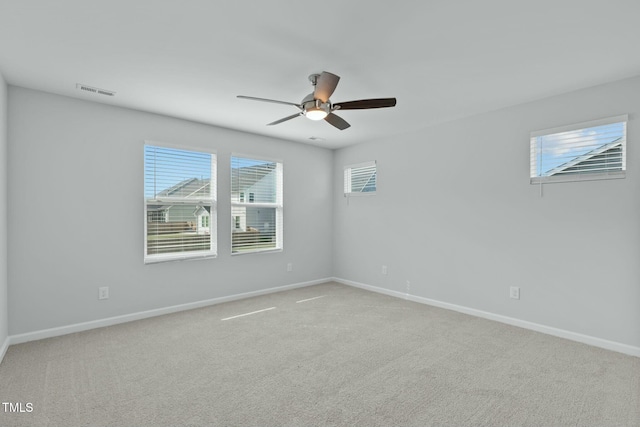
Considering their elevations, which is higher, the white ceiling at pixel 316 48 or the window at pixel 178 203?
the white ceiling at pixel 316 48

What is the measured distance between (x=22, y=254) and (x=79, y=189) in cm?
79

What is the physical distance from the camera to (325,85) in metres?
2.41

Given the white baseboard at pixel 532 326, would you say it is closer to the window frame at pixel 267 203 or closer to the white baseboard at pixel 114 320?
the window frame at pixel 267 203

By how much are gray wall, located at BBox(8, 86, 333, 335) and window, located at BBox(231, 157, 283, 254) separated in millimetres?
181

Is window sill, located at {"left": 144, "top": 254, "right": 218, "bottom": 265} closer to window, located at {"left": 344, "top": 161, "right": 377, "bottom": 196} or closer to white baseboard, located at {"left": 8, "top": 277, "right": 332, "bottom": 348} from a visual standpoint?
white baseboard, located at {"left": 8, "top": 277, "right": 332, "bottom": 348}

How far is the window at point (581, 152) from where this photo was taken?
2.97 metres

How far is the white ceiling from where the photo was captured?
195 cm

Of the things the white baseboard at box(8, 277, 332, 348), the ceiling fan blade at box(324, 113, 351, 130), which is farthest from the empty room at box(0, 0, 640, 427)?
the ceiling fan blade at box(324, 113, 351, 130)

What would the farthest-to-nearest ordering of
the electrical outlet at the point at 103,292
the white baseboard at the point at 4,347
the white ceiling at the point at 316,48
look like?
1. the electrical outlet at the point at 103,292
2. the white baseboard at the point at 4,347
3. the white ceiling at the point at 316,48

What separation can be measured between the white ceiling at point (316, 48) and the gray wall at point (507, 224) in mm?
479

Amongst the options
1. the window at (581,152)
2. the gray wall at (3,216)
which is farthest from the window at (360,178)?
the gray wall at (3,216)

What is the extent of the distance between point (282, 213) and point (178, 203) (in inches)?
64.2

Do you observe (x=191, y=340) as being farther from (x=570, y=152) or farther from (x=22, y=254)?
(x=570, y=152)

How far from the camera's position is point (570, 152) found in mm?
3232
